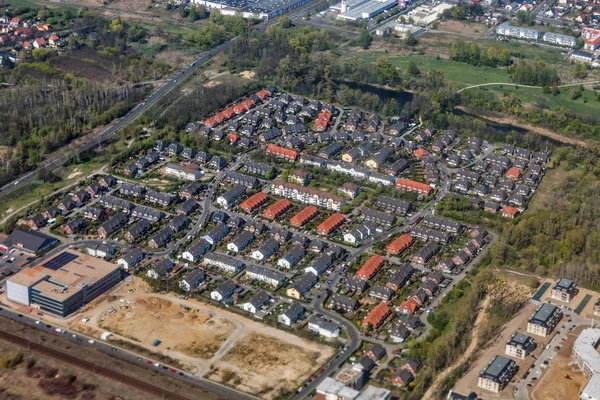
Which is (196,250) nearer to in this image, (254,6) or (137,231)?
(137,231)

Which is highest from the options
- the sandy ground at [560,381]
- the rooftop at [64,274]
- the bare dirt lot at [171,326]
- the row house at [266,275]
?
the sandy ground at [560,381]

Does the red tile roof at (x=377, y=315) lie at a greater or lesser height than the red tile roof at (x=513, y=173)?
lesser

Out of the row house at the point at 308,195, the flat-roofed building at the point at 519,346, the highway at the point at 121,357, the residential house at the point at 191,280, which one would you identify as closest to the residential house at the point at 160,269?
the residential house at the point at 191,280

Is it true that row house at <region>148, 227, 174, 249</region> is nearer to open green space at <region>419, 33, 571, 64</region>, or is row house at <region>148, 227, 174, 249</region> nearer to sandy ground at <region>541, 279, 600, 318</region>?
sandy ground at <region>541, 279, 600, 318</region>

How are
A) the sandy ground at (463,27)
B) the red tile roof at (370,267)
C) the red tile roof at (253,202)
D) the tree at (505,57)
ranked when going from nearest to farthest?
the red tile roof at (370,267) < the red tile roof at (253,202) < the tree at (505,57) < the sandy ground at (463,27)

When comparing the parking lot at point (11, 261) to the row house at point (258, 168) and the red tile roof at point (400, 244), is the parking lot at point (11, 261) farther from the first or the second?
the red tile roof at point (400, 244)

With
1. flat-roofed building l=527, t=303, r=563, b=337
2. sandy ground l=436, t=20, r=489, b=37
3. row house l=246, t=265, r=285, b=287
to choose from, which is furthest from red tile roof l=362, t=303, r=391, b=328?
sandy ground l=436, t=20, r=489, b=37

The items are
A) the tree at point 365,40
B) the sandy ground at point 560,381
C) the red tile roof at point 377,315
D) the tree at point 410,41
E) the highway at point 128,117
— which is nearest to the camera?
the sandy ground at point 560,381

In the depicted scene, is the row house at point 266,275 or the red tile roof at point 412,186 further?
the red tile roof at point 412,186

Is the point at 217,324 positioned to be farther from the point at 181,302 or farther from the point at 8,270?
the point at 8,270
